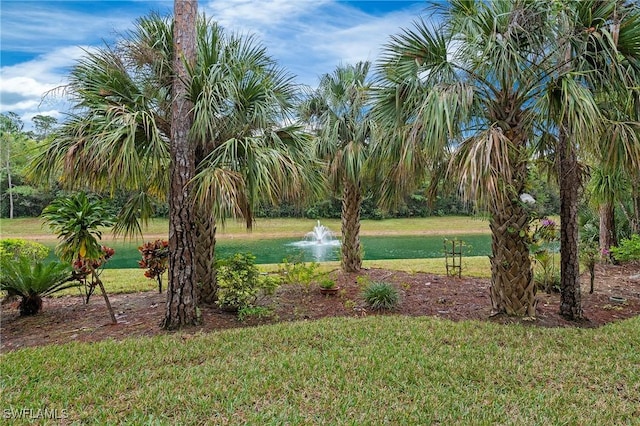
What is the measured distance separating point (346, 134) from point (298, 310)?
350 cm

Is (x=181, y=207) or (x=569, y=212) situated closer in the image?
(x=181, y=207)

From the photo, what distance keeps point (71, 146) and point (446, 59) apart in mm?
4292

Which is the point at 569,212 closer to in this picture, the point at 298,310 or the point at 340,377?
the point at 340,377

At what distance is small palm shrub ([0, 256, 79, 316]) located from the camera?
4707 millimetres

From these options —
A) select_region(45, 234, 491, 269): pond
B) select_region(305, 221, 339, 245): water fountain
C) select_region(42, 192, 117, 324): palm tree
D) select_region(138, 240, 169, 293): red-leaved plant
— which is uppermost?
select_region(42, 192, 117, 324): palm tree

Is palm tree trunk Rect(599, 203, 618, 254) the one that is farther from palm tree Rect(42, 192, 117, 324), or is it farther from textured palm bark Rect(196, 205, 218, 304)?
palm tree Rect(42, 192, 117, 324)

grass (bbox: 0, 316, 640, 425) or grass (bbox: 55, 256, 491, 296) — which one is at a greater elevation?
grass (bbox: 0, 316, 640, 425)

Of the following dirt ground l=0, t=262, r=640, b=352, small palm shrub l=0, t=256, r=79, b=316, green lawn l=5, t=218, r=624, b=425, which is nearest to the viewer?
green lawn l=5, t=218, r=624, b=425

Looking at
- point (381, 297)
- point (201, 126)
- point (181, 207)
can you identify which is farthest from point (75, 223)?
point (381, 297)

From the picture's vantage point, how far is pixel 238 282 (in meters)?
4.70

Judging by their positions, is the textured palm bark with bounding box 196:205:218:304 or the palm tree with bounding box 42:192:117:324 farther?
the textured palm bark with bounding box 196:205:218:304

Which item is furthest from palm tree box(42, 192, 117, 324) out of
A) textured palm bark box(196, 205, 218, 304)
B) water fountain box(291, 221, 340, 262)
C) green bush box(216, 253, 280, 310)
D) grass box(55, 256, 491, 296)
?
water fountain box(291, 221, 340, 262)

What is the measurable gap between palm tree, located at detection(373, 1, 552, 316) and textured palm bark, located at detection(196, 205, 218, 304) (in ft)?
8.61

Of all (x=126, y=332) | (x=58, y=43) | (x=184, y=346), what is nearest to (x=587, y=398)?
(x=184, y=346)
